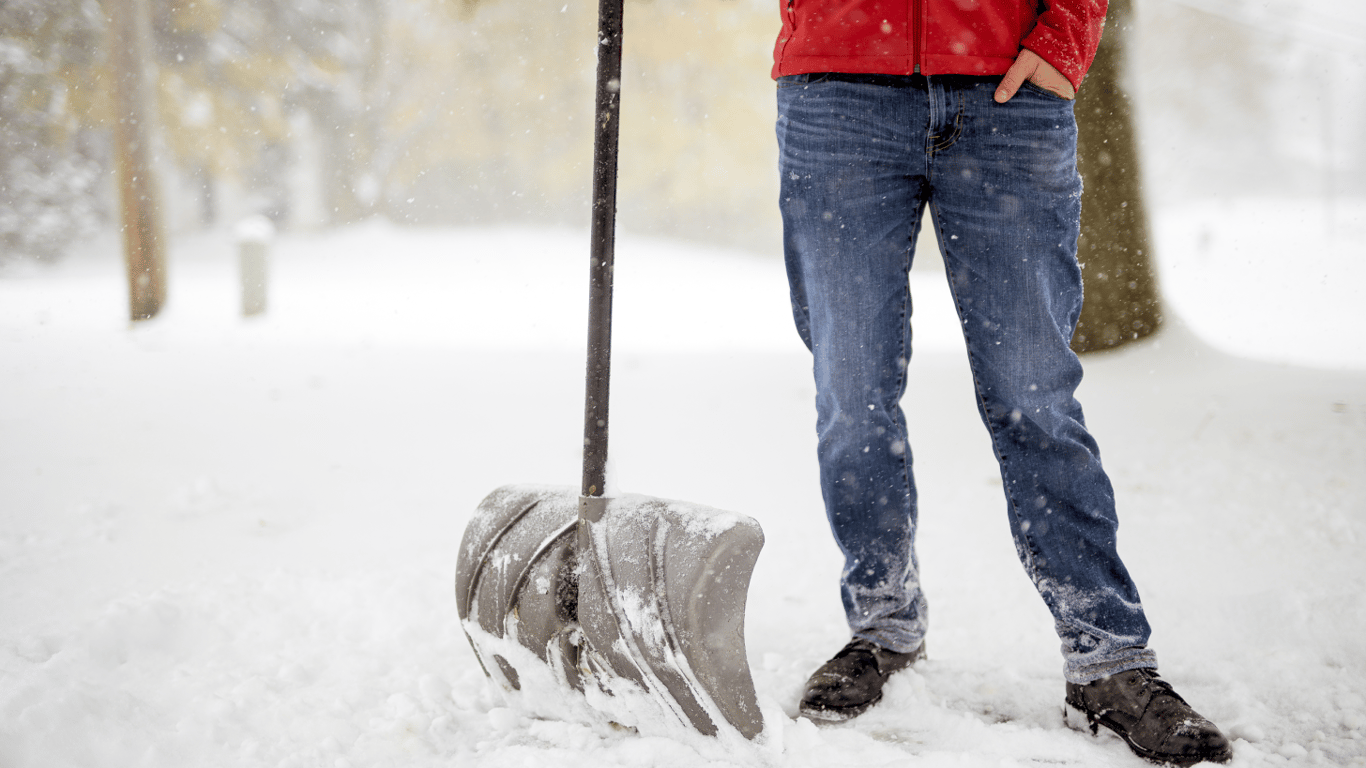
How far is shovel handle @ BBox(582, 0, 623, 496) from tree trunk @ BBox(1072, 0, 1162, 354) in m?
3.45

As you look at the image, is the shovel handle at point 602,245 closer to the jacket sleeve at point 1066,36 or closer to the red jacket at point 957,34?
the red jacket at point 957,34

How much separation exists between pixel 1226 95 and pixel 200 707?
115 feet

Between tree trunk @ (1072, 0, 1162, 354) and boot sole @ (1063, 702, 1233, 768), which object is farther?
tree trunk @ (1072, 0, 1162, 354)

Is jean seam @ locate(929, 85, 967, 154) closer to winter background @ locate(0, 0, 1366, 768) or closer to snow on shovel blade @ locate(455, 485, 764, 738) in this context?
snow on shovel blade @ locate(455, 485, 764, 738)

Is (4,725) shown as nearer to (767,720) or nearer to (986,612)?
(767,720)

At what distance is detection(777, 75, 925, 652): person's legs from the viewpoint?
1.21m

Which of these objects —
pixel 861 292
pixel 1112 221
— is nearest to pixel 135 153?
pixel 1112 221

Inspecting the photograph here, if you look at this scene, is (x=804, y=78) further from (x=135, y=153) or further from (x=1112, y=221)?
(x=135, y=153)

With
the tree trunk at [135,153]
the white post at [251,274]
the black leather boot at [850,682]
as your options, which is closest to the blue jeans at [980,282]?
the black leather boot at [850,682]

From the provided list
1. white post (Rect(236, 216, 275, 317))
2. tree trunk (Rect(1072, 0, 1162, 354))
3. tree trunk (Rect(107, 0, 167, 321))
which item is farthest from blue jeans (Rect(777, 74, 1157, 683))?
white post (Rect(236, 216, 275, 317))

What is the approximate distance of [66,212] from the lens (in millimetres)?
11898

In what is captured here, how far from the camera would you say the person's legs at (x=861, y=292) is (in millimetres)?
1205

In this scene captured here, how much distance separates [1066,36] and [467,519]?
1888 millimetres

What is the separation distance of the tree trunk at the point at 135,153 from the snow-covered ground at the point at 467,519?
4.17ft
